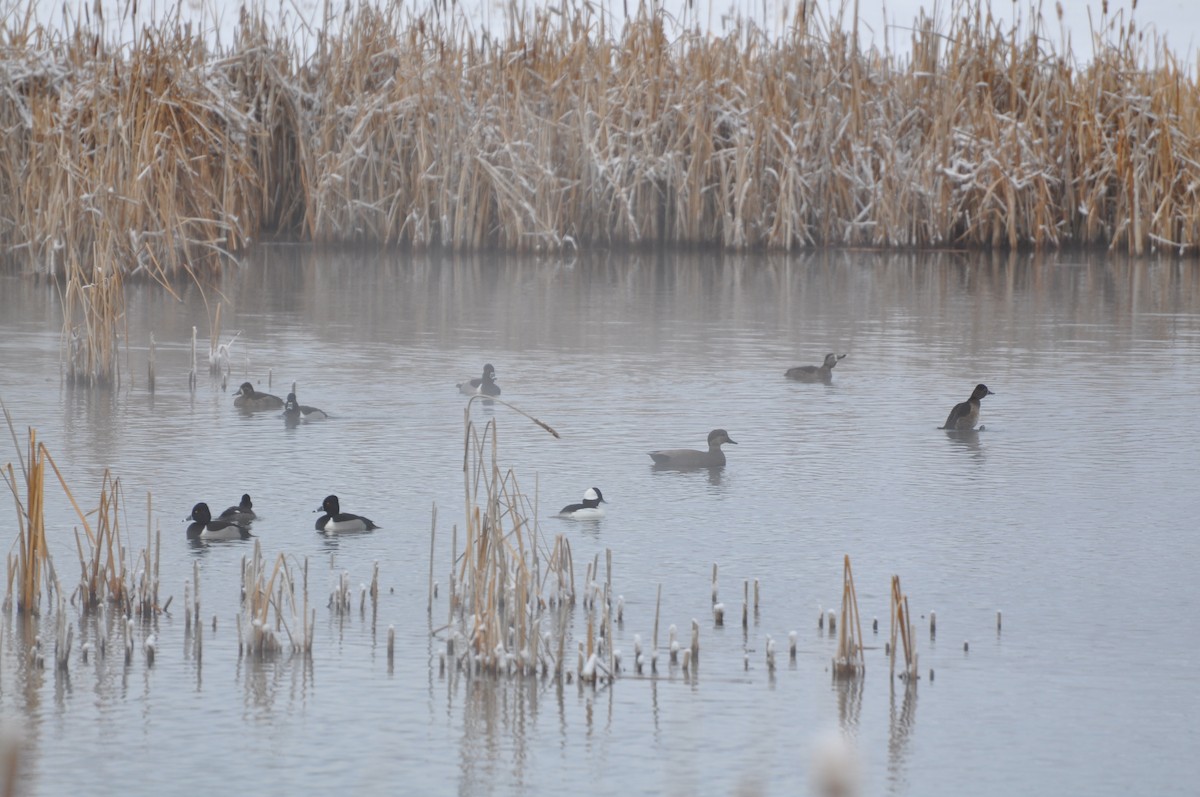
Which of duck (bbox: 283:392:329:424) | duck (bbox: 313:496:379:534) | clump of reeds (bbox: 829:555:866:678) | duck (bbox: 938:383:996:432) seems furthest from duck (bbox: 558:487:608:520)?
duck (bbox: 938:383:996:432)

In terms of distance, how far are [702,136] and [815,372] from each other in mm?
9354

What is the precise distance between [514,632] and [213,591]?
129 centimetres

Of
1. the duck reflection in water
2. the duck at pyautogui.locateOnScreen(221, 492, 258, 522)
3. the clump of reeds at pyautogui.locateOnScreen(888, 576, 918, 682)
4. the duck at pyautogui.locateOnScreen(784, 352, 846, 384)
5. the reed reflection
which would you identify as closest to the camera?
the reed reflection

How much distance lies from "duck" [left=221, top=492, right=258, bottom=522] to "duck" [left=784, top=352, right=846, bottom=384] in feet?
16.2

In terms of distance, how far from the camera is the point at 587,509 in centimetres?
706

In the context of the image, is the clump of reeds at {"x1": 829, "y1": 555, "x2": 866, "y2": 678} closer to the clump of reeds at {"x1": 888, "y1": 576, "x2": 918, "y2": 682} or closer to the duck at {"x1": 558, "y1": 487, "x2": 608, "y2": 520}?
the clump of reeds at {"x1": 888, "y1": 576, "x2": 918, "y2": 682}

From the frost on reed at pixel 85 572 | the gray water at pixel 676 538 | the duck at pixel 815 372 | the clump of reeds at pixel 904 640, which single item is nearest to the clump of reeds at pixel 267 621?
the gray water at pixel 676 538

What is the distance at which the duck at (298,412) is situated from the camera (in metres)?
9.49

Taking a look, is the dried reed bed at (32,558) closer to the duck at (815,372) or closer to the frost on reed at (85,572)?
the frost on reed at (85,572)

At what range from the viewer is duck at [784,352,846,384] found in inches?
437

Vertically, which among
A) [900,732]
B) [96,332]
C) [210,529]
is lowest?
[900,732]

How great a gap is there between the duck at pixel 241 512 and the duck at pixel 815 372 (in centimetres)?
494

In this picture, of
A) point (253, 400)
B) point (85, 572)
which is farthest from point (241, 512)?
point (253, 400)

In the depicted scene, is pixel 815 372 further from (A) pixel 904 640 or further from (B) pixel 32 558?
(B) pixel 32 558
